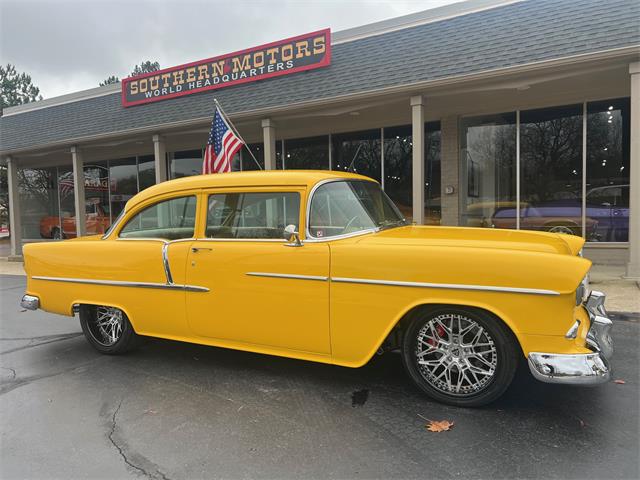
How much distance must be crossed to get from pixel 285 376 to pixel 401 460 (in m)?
1.47

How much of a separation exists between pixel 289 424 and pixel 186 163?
1393cm

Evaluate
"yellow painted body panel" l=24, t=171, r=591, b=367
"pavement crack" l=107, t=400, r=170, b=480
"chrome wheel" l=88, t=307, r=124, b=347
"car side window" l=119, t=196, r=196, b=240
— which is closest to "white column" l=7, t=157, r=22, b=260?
"yellow painted body panel" l=24, t=171, r=591, b=367

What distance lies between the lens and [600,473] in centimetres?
239

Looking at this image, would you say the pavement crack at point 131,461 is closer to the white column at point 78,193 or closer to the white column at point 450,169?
the white column at point 450,169

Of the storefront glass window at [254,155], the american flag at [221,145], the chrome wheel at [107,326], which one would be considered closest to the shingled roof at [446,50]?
the american flag at [221,145]

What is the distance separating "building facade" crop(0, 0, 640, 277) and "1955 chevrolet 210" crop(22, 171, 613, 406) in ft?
16.2

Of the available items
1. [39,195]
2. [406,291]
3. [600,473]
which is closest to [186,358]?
[406,291]

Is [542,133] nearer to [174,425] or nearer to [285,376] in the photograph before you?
[285,376]

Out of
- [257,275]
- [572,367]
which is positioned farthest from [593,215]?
[257,275]

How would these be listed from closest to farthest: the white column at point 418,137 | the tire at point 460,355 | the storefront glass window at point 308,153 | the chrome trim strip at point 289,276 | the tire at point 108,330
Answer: the tire at point 460,355, the chrome trim strip at point 289,276, the tire at point 108,330, the white column at point 418,137, the storefront glass window at point 308,153

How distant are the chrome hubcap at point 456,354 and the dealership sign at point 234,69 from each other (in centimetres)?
779

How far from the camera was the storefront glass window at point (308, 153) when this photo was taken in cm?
1259

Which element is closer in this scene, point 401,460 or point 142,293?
point 401,460

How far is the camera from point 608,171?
9.33 meters
